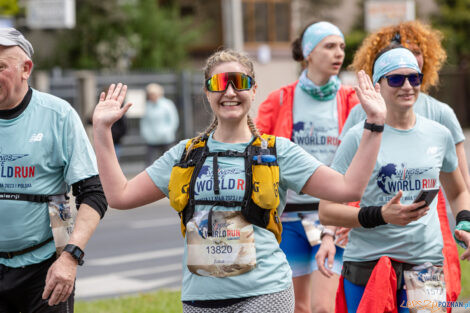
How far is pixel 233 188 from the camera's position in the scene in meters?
3.46

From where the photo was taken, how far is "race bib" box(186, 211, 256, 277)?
3.46 metres

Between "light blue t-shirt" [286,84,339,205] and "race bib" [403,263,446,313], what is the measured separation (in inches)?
58.1

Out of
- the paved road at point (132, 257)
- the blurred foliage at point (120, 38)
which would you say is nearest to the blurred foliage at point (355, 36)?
the blurred foliage at point (120, 38)

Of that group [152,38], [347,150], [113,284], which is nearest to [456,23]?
[152,38]

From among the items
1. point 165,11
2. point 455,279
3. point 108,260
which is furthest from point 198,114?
point 455,279

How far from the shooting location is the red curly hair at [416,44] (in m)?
4.83

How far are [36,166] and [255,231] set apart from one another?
1051 mm

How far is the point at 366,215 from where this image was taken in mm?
3871

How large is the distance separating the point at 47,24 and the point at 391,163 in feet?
46.4

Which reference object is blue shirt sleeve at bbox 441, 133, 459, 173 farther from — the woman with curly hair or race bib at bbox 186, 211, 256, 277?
race bib at bbox 186, 211, 256, 277

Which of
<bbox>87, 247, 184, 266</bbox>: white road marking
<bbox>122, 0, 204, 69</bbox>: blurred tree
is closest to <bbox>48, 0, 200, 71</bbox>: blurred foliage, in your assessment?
<bbox>122, 0, 204, 69</bbox>: blurred tree

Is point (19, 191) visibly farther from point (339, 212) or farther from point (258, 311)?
point (339, 212)

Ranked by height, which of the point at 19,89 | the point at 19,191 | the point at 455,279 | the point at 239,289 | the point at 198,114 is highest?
the point at 19,89

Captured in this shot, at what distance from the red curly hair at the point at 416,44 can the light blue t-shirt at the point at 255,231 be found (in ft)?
4.81
